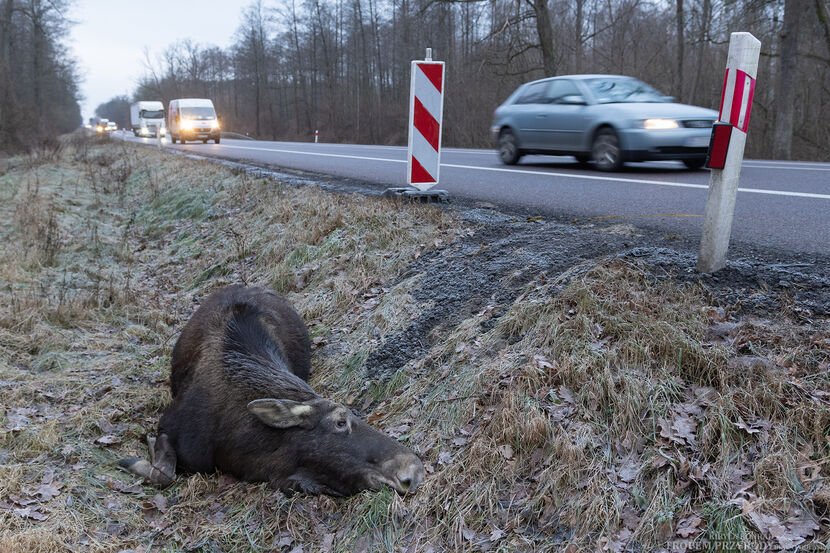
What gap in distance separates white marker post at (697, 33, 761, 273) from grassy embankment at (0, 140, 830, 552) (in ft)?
1.48

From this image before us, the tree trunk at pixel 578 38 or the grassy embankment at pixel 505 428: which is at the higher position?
the tree trunk at pixel 578 38

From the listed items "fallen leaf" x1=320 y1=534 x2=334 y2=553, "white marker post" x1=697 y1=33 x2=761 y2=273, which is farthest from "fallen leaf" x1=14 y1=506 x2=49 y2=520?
"white marker post" x1=697 y1=33 x2=761 y2=273

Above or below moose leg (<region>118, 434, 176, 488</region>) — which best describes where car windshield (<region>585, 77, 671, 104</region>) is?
above

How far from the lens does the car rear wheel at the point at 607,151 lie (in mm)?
11656

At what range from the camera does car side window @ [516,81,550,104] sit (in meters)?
13.6

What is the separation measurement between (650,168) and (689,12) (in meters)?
21.0

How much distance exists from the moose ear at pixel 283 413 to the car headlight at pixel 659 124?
Answer: 9421mm

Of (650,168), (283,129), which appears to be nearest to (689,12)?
(650,168)

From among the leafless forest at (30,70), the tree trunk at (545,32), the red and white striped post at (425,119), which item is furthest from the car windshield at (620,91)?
the leafless forest at (30,70)

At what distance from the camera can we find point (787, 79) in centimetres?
2047

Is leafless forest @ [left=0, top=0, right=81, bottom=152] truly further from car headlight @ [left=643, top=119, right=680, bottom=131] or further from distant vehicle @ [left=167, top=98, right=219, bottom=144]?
car headlight @ [left=643, top=119, right=680, bottom=131]

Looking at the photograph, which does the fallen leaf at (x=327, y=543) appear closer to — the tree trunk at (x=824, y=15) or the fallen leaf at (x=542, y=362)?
the fallen leaf at (x=542, y=362)

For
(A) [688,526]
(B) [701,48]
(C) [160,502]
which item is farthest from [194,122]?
(A) [688,526]

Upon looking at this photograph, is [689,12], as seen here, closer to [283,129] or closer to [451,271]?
[451,271]
